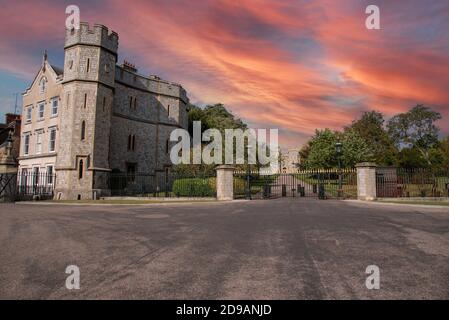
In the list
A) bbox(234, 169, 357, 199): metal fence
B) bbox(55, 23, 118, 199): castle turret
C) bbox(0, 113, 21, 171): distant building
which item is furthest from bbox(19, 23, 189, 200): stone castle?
bbox(234, 169, 357, 199): metal fence

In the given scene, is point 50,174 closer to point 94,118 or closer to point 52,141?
point 52,141

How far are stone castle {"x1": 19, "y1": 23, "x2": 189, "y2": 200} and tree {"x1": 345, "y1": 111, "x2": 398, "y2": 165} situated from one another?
142ft

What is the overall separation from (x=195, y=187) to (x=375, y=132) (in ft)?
185

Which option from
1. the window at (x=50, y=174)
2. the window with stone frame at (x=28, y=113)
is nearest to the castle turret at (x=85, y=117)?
the window at (x=50, y=174)

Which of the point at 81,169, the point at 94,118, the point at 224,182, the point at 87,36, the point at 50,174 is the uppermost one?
the point at 87,36

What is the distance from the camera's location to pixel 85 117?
89.4 feet

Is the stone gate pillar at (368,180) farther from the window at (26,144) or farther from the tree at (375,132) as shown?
the tree at (375,132)

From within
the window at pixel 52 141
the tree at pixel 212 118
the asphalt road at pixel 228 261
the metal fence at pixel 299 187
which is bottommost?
the asphalt road at pixel 228 261

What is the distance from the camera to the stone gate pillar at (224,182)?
2189 centimetres

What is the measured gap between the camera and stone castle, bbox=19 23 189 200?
26922 mm

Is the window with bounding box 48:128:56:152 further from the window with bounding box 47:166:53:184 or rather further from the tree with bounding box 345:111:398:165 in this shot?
the tree with bounding box 345:111:398:165

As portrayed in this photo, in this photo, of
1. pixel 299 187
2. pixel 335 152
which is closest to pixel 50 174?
pixel 299 187

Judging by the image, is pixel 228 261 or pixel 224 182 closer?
pixel 228 261

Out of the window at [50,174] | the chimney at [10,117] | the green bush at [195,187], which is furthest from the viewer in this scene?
the chimney at [10,117]
